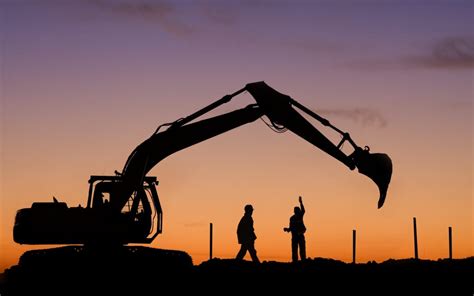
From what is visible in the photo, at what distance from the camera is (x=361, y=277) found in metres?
32.4

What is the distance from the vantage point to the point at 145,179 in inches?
1107

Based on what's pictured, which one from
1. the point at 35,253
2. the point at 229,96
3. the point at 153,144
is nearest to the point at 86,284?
the point at 35,253

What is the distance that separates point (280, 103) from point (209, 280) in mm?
5840

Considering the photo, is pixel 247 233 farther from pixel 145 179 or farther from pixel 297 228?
pixel 145 179

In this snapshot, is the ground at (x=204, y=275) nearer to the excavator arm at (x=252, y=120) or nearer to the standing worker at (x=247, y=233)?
the standing worker at (x=247, y=233)

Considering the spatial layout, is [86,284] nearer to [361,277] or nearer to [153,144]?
[153,144]

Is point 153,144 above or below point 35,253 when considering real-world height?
above

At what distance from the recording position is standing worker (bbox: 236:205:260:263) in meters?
34.8

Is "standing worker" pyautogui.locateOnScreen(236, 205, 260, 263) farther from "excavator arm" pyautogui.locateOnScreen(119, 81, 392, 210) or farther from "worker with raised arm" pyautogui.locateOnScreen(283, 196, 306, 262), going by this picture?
"excavator arm" pyautogui.locateOnScreen(119, 81, 392, 210)

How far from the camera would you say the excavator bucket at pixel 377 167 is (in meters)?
28.5

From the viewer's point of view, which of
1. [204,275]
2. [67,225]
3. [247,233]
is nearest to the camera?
[67,225]

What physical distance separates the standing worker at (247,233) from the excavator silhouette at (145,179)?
21.2 feet

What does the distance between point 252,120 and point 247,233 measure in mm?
6886

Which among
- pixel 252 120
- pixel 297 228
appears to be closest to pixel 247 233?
pixel 297 228
